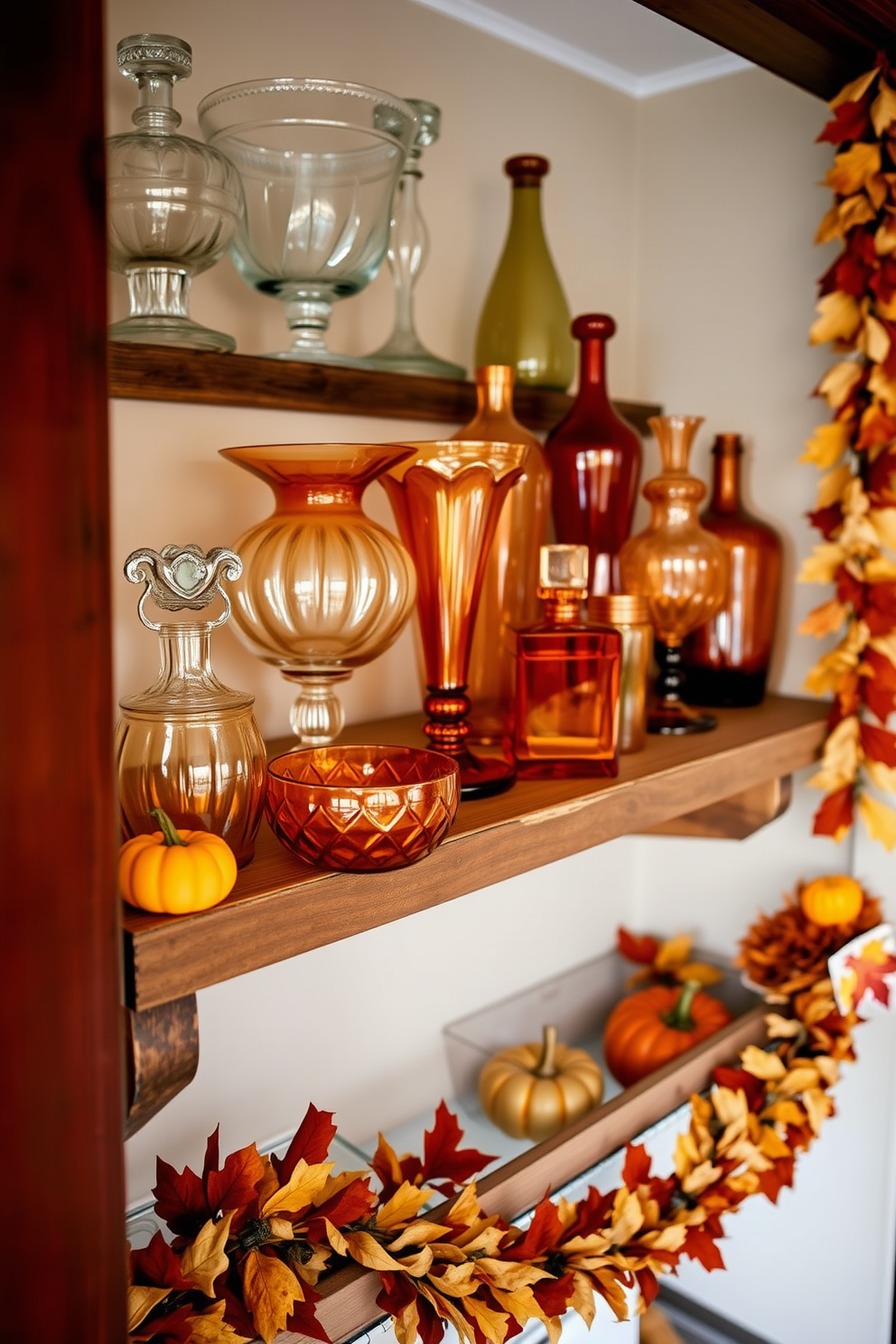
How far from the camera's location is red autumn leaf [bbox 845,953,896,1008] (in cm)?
149

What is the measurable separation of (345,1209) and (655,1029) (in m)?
0.73

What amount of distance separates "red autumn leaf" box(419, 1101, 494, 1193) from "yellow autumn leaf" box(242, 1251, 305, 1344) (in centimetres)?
25

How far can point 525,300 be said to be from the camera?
1.40 metres

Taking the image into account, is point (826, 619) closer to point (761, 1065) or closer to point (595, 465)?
point (595, 465)

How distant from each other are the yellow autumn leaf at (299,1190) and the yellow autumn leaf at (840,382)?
1.07 m

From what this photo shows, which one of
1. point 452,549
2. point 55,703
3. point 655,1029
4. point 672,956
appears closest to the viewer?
point 55,703

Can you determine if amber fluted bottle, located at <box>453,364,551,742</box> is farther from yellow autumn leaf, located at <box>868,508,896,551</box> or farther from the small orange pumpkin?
the small orange pumpkin

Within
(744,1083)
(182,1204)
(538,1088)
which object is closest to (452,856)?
(182,1204)

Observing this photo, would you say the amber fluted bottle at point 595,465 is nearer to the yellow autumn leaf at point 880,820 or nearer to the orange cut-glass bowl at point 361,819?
the yellow autumn leaf at point 880,820

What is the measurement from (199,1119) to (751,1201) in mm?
978

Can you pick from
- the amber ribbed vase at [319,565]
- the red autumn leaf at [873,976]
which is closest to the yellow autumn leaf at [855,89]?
the amber ribbed vase at [319,565]

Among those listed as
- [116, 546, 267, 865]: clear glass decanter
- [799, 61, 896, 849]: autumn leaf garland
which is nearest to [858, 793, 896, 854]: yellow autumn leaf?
[799, 61, 896, 849]: autumn leaf garland

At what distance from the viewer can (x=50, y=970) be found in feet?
2.09

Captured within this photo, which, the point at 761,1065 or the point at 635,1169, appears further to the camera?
the point at 761,1065
